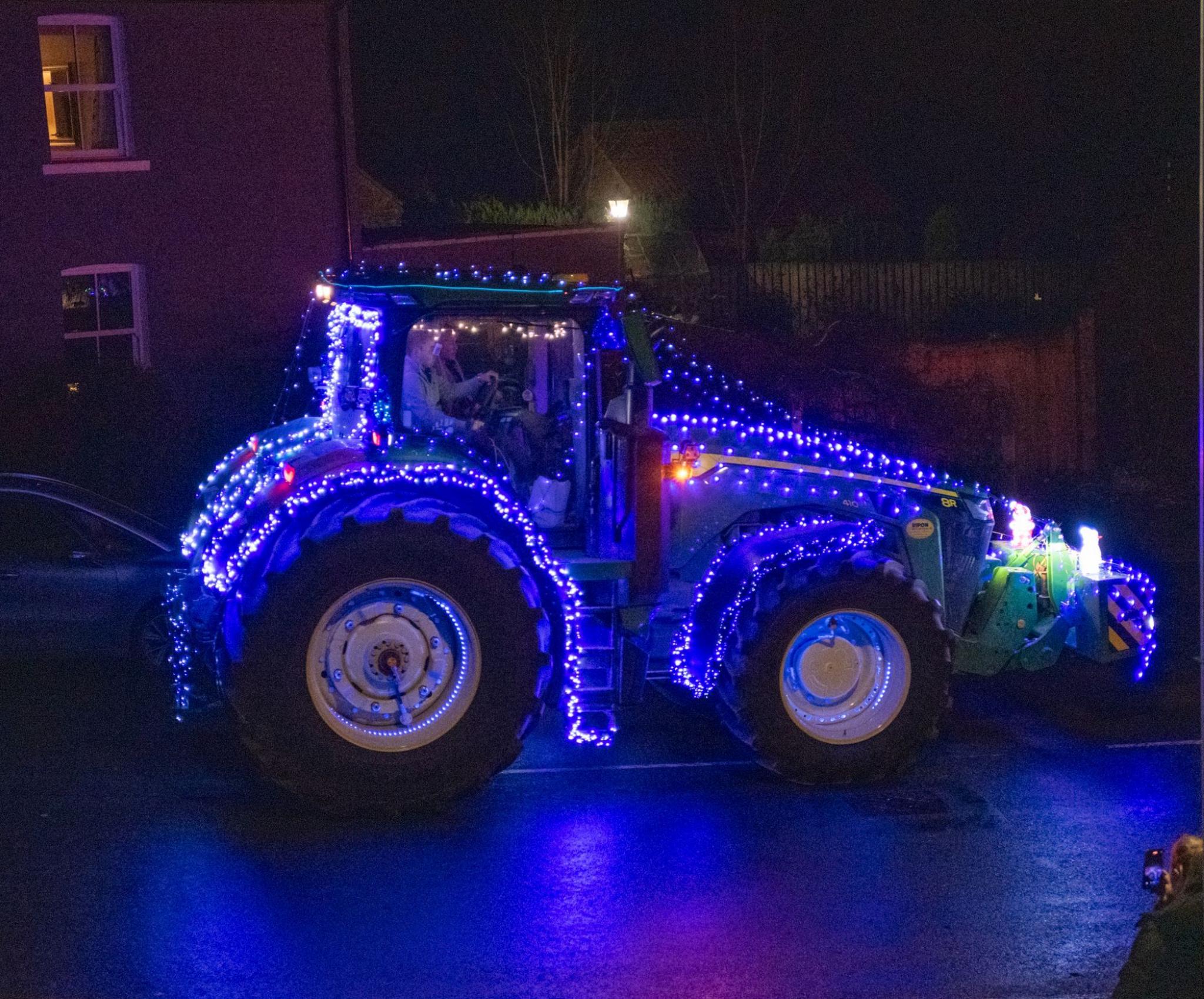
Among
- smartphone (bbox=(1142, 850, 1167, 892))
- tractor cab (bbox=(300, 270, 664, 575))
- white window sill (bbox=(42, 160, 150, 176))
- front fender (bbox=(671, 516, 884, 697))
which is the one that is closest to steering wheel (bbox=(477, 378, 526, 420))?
tractor cab (bbox=(300, 270, 664, 575))

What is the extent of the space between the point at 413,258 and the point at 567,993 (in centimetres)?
1613

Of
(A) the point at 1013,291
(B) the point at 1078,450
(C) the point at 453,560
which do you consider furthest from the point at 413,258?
(C) the point at 453,560

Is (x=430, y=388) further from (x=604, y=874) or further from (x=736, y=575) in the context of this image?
(x=604, y=874)

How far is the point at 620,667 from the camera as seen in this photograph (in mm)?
8742

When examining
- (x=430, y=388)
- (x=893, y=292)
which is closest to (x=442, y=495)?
(x=430, y=388)

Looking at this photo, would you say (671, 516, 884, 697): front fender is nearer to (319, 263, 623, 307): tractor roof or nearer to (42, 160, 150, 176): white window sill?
(319, 263, 623, 307): tractor roof

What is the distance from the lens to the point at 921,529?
30.3 feet

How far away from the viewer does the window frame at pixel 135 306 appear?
61.7 feet

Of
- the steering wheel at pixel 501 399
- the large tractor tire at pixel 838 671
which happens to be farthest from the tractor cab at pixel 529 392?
the large tractor tire at pixel 838 671

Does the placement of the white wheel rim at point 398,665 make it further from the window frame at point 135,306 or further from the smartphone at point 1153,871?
the window frame at point 135,306

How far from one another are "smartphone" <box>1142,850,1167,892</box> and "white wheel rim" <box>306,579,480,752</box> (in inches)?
161

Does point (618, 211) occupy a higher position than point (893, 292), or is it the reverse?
point (618, 211)

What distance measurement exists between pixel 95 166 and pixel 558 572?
11975 millimetres

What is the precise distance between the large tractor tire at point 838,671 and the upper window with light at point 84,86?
12681mm
